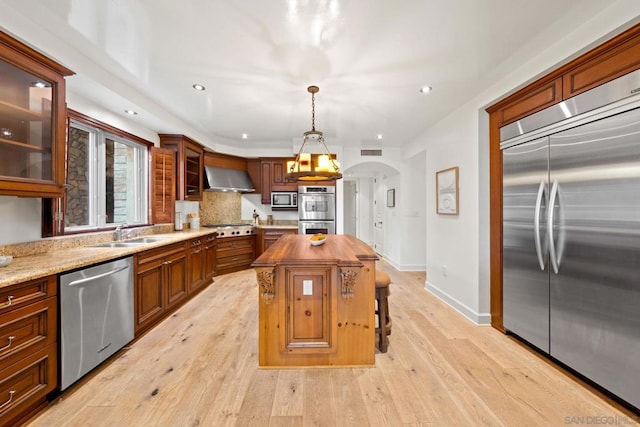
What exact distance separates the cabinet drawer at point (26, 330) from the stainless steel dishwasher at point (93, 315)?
83 millimetres

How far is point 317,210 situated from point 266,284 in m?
3.29

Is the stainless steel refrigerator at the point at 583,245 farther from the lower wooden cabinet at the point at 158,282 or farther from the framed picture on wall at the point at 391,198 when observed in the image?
the lower wooden cabinet at the point at 158,282

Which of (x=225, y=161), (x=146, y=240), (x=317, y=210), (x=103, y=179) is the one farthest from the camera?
(x=225, y=161)

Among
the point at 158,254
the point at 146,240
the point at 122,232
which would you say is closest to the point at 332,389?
the point at 158,254

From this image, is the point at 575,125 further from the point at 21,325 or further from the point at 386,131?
the point at 21,325

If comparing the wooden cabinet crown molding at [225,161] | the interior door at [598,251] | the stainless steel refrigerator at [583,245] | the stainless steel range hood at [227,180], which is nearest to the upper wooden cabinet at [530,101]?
the stainless steel refrigerator at [583,245]

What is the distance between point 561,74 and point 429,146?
2139 mm

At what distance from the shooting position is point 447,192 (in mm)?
3652

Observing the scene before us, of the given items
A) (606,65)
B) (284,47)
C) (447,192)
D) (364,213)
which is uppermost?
(284,47)

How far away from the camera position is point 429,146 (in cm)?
427

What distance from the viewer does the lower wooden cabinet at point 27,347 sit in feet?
5.00

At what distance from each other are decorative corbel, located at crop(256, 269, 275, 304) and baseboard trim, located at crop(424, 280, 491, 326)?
2373 millimetres

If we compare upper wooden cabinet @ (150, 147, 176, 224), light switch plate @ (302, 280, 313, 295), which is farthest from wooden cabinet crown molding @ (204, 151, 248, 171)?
light switch plate @ (302, 280, 313, 295)

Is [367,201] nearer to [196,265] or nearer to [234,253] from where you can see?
[234,253]
